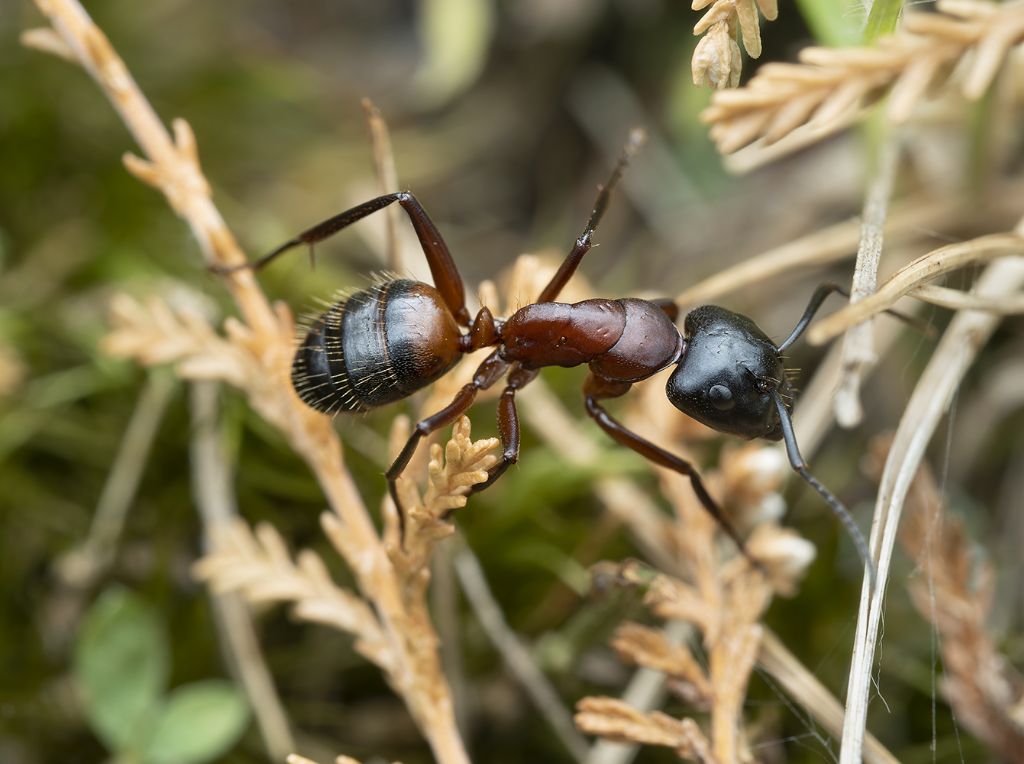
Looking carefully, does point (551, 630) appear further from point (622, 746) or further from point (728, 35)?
point (728, 35)

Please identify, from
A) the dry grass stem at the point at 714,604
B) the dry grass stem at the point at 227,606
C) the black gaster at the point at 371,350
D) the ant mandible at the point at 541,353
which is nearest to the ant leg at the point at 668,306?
the ant mandible at the point at 541,353

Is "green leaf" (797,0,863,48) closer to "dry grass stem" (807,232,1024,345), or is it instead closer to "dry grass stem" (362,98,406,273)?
"dry grass stem" (807,232,1024,345)

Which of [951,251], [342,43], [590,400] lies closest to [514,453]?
[590,400]

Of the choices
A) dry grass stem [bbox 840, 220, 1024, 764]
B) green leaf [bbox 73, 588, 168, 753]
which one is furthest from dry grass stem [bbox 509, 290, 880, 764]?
green leaf [bbox 73, 588, 168, 753]

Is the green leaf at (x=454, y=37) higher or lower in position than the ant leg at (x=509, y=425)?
higher

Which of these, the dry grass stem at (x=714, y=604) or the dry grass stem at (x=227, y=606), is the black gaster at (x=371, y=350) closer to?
the dry grass stem at (x=227, y=606)

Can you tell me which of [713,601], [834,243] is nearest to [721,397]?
[713,601]
